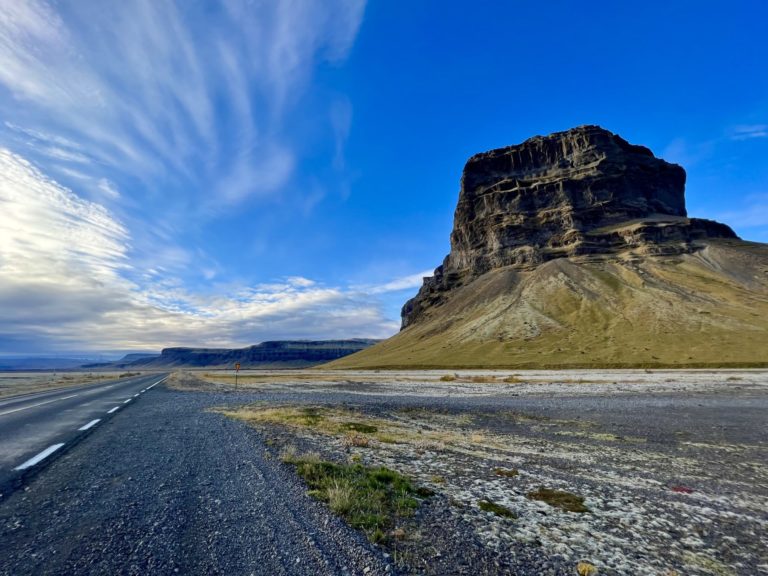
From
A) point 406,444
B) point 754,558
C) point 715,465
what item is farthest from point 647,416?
point 754,558

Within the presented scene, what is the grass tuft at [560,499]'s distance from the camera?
804 centimetres

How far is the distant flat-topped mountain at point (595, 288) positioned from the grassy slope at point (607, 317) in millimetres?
458

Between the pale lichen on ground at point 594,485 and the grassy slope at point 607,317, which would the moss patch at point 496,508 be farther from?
the grassy slope at point 607,317

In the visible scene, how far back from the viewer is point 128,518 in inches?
266

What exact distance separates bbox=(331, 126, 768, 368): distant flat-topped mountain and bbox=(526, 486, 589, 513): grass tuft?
9082cm

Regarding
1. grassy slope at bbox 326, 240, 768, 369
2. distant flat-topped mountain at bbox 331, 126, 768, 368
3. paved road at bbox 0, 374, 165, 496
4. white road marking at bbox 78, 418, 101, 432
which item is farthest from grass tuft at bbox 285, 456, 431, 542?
distant flat-topped mountain at bbox 331, 126, 768, 368

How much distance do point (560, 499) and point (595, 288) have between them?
145090 mm

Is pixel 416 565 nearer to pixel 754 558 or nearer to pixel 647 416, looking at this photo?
pixel 754 558

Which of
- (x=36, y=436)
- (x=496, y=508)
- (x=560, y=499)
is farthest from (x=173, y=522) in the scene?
(x=36, y=436)

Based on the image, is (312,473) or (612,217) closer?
(312,473)

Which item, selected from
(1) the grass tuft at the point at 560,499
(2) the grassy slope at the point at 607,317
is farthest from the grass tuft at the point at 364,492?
(2) the grassy slope at the point at 607,317

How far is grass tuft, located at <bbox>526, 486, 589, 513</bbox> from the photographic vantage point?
8039 millimetres

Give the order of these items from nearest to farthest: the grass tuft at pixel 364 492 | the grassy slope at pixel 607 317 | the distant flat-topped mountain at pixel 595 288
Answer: the grass tuft at pixel 364 492, the grassy slope at pixel 607 317, the distant flat-topped mountain at pixel 595 288

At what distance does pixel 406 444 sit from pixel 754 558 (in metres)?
10.1
